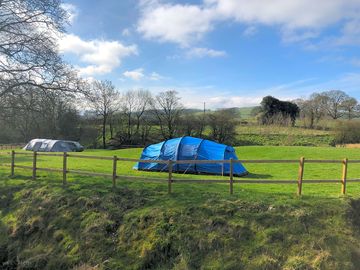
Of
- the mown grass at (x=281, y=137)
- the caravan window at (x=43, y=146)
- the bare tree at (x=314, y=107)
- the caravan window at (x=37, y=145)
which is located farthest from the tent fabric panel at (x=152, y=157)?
the bare tree at (x=314, y=107)

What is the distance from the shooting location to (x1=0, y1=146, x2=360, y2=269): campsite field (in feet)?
23.2

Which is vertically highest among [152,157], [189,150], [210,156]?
[189,150]

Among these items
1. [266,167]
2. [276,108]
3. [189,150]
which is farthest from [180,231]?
[276,108]

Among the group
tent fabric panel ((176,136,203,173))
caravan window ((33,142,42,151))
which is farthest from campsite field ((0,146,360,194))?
caravan window ((33,142,42,151))

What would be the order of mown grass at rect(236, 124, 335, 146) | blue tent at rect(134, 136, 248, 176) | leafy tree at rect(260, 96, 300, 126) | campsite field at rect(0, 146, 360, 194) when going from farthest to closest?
leafy tree at rect(260, 96, 300, 126)
mown grass at rect(236, 124, 335, 146)
blue tent at rect(134, 136, 248, 176)
campsite field at rect(0, 146, 360, 194)

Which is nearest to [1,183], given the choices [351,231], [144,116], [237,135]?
[351,231]

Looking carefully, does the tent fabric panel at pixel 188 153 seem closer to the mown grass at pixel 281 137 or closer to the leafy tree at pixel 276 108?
the mown grass at pixel 281 137

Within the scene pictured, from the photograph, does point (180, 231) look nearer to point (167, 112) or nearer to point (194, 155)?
point (194, 155)

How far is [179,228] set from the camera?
7879 millimetres

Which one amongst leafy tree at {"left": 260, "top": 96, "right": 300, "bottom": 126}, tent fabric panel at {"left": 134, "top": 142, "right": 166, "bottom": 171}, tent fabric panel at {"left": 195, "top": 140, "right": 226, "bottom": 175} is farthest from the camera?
leafy tree at {"left": 260, "top": 96, "right": 300, "bottom": 126}

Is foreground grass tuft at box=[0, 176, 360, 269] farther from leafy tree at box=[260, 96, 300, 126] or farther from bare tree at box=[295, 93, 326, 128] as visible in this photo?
bare tree at box=[295, 93, 326, 128]

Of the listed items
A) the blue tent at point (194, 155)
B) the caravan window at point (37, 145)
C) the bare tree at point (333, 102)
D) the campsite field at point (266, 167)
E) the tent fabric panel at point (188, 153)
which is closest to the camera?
the campsite field at point (266, 167)

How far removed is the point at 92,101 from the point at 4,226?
28.3 feet

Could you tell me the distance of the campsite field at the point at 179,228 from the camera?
708cm
